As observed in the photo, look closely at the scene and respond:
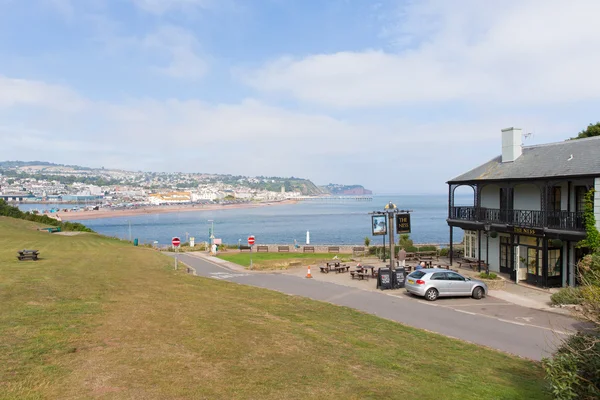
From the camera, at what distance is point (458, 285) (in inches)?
768

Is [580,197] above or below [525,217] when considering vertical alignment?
above

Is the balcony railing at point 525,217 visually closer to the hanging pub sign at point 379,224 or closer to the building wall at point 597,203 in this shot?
the building wall at point 597,203

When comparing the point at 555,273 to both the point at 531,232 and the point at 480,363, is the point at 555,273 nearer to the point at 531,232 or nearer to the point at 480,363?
the point at 531,232

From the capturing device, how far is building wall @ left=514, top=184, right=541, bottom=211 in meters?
24.7

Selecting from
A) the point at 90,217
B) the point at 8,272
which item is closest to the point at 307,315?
the point at 8,272

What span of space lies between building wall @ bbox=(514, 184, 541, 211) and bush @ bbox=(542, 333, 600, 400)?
65.2 ft

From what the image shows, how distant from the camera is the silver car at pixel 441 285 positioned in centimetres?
1917

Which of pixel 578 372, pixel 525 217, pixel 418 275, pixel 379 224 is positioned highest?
pixel 525 217

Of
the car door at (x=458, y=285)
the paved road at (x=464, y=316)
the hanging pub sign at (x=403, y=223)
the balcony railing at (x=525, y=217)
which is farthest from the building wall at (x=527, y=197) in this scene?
the car door at (x=458, y=285)

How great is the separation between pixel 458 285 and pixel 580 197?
27.5 ft

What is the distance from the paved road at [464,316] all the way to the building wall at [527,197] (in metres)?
7.89

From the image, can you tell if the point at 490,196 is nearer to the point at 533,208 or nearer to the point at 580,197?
the point at 533,208

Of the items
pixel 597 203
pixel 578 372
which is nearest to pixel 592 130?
pixel 597 203

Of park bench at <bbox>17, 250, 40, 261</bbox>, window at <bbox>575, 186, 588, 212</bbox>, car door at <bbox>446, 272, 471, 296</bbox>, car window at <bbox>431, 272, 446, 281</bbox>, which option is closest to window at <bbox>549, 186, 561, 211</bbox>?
window at <bbox>575, 186, 588, 212</bbox>
